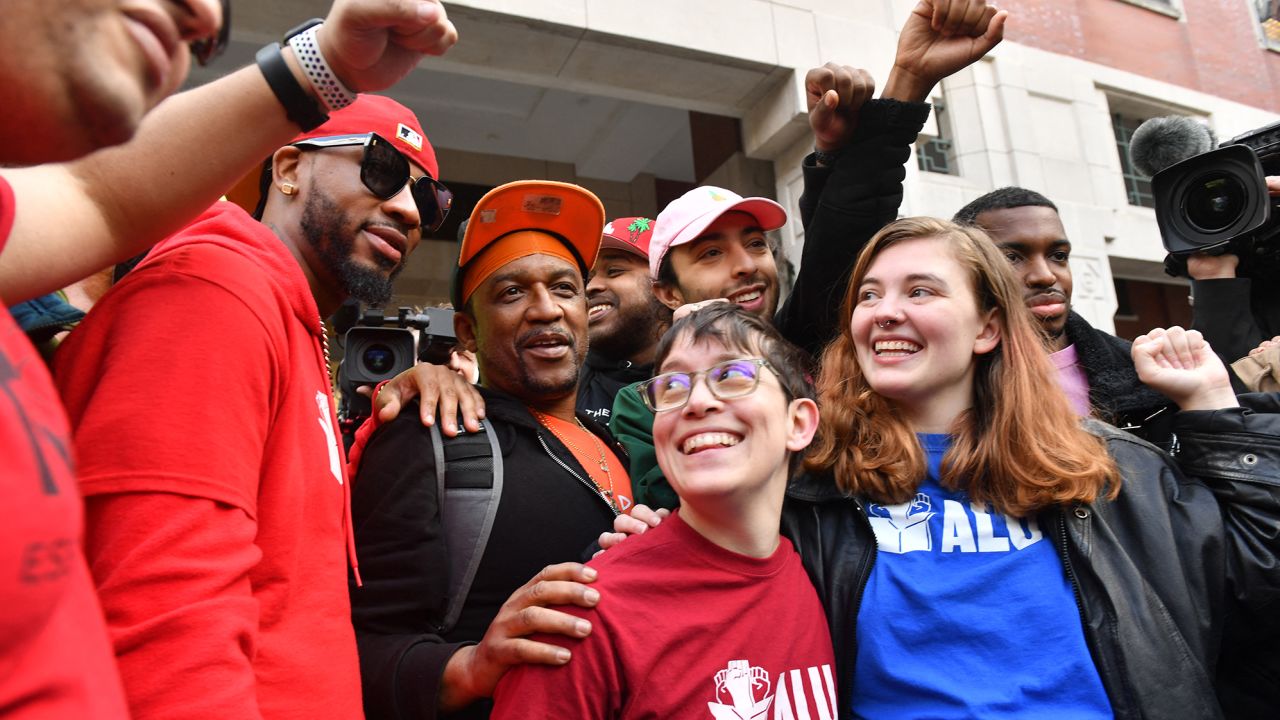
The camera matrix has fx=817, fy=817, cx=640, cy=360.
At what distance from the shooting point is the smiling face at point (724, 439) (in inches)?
68.3

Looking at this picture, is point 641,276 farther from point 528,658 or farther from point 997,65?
point 997,65

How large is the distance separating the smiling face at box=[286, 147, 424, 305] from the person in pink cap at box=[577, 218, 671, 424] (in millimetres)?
1630

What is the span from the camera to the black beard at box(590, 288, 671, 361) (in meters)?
3.87

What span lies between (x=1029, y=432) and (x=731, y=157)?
5.37 m

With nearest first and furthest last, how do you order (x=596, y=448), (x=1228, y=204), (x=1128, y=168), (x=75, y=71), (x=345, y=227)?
(x=75, y=71)
(x=345, y=227)
(x=596, y=448)
(x=1228, y=204)
(x=1128, y=168)

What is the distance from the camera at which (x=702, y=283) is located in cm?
297

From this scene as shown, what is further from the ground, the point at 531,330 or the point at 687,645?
the point at 531,330

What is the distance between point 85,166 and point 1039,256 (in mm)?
2798

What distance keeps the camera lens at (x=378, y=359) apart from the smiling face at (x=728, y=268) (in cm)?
101

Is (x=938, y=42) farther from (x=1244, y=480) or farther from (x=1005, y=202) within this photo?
(x=1244, y=480)

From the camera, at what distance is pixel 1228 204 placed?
2.76 meters

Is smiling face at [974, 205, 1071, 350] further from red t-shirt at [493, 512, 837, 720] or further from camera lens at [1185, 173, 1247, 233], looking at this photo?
red t-shirt at [493, 512, 837, 720]

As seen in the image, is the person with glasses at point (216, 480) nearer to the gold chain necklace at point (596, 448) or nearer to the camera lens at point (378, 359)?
the gold chain necklace at point (596, 448)

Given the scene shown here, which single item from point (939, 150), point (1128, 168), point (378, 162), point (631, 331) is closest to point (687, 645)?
point (378, 162)
